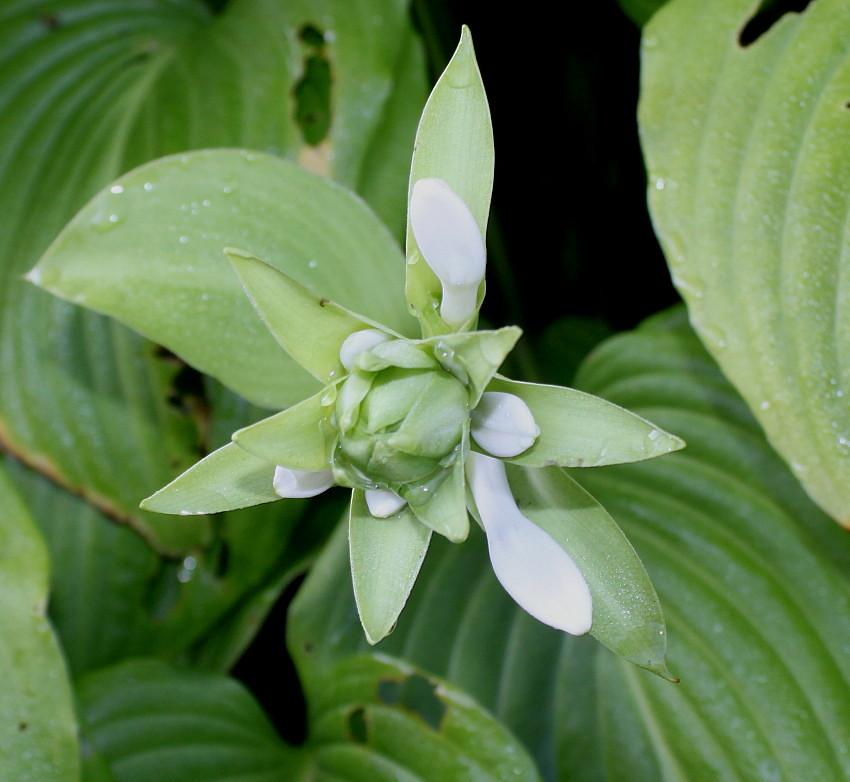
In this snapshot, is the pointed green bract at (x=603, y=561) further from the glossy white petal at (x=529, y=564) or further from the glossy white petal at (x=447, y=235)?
the glossy white petal at (x=447, y=235)

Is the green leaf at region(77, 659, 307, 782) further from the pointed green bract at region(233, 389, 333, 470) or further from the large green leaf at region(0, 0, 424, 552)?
the pointed green bract at region(233, 389, 333, 470)

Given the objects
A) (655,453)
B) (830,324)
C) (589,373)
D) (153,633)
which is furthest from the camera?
(153,633)

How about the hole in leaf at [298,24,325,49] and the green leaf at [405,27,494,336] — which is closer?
the green leaf at [405,27,494,336]

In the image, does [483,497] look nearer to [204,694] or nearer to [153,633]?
[204,694]

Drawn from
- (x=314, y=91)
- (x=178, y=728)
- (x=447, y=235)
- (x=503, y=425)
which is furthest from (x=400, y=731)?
(x=314, y=91)

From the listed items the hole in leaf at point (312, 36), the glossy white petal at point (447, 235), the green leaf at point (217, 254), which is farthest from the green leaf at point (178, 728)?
the hole in leaf at point (312, 36)

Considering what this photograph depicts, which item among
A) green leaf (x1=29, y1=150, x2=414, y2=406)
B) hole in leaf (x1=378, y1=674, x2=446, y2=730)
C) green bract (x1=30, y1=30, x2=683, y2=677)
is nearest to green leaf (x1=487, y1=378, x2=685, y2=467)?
green bract (x1=30, y1=30, x2=683, y2=677)

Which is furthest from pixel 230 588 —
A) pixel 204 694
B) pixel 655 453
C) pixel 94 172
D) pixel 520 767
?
pixel 655 453
